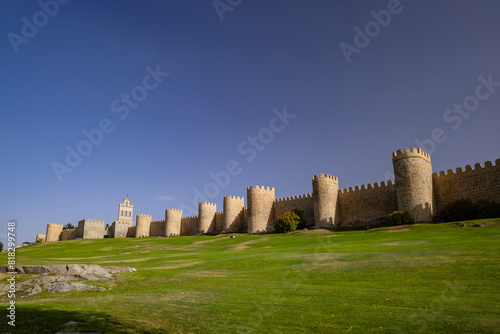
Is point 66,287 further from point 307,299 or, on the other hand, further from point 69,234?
point 69,234

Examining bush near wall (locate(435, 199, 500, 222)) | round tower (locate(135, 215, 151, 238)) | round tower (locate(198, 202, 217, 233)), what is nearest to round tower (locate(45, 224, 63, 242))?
round tower (locate(135, 215, 151, 238))

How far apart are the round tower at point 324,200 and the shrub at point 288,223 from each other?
→ 331cm

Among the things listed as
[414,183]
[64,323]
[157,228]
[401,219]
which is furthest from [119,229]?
[64,323]

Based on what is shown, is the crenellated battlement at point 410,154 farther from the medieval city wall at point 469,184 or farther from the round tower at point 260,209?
the round tower at point 260,209

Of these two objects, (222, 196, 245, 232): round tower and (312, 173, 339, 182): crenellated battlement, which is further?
(222, 196, 245, 232): round tower

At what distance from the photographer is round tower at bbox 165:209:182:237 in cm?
7288

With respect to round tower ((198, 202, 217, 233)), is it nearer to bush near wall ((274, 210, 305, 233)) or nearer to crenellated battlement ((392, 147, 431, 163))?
bush near wall ((274, 210, 305, 233))

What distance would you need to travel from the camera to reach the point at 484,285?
10.6 metres

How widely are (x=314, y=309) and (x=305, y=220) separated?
142 feet

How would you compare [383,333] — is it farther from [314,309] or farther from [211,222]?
[211,222]

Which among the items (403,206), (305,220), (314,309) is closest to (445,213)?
(403,206)

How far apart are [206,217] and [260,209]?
15781 millimetres

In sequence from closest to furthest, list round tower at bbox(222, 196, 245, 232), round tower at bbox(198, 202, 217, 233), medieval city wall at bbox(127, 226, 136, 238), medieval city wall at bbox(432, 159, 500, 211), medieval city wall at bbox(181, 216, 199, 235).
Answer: medieval city wall at bbox(432, 159, 500, 211), round tower at bbox(222, 196, 245, 232), round tower at bbox(198, 202, 217, 233), medieval city wall at bbox(181, 216, 199, 235), medieval city wall at bbox(127, 226, 136, 238)

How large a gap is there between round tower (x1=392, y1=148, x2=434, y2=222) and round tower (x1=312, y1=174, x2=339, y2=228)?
1056 cm
